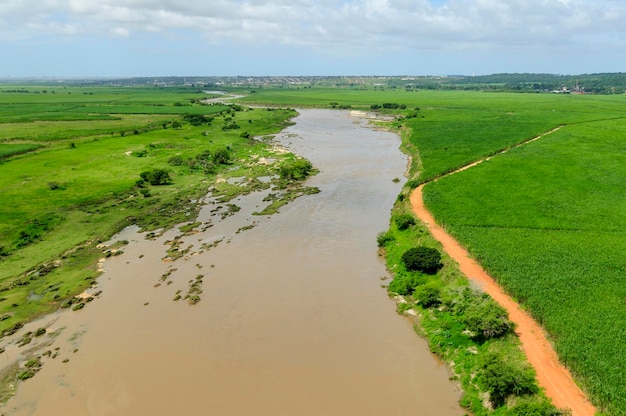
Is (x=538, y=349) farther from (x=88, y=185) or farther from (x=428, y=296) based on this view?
(x=88, y=185)

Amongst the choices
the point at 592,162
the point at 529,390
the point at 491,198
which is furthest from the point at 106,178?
the point at 592,162

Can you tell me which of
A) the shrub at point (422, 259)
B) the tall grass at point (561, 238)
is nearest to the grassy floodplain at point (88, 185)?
the shrub at point (422, 259)

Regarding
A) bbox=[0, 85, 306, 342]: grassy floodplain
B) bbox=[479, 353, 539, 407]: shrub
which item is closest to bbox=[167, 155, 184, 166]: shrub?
bbox=[0, 85, 306, 342]: grassy floodplain

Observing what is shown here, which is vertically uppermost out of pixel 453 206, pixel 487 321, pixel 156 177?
pixel 156 177

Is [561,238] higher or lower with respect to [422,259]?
higher

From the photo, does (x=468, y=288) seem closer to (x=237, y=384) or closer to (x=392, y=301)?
(x=392, y=301)

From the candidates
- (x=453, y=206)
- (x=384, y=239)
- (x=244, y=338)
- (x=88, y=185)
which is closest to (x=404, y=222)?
(x=384, y=239)

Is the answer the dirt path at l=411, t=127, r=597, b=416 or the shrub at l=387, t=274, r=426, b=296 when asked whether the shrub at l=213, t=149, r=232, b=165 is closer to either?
the dirt path at l=411, t=127, r=597, b=416

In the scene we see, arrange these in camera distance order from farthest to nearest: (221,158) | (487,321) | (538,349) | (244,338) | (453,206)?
(221,158) < (453,206) < (244,338) < (487,321) < (538,349)
